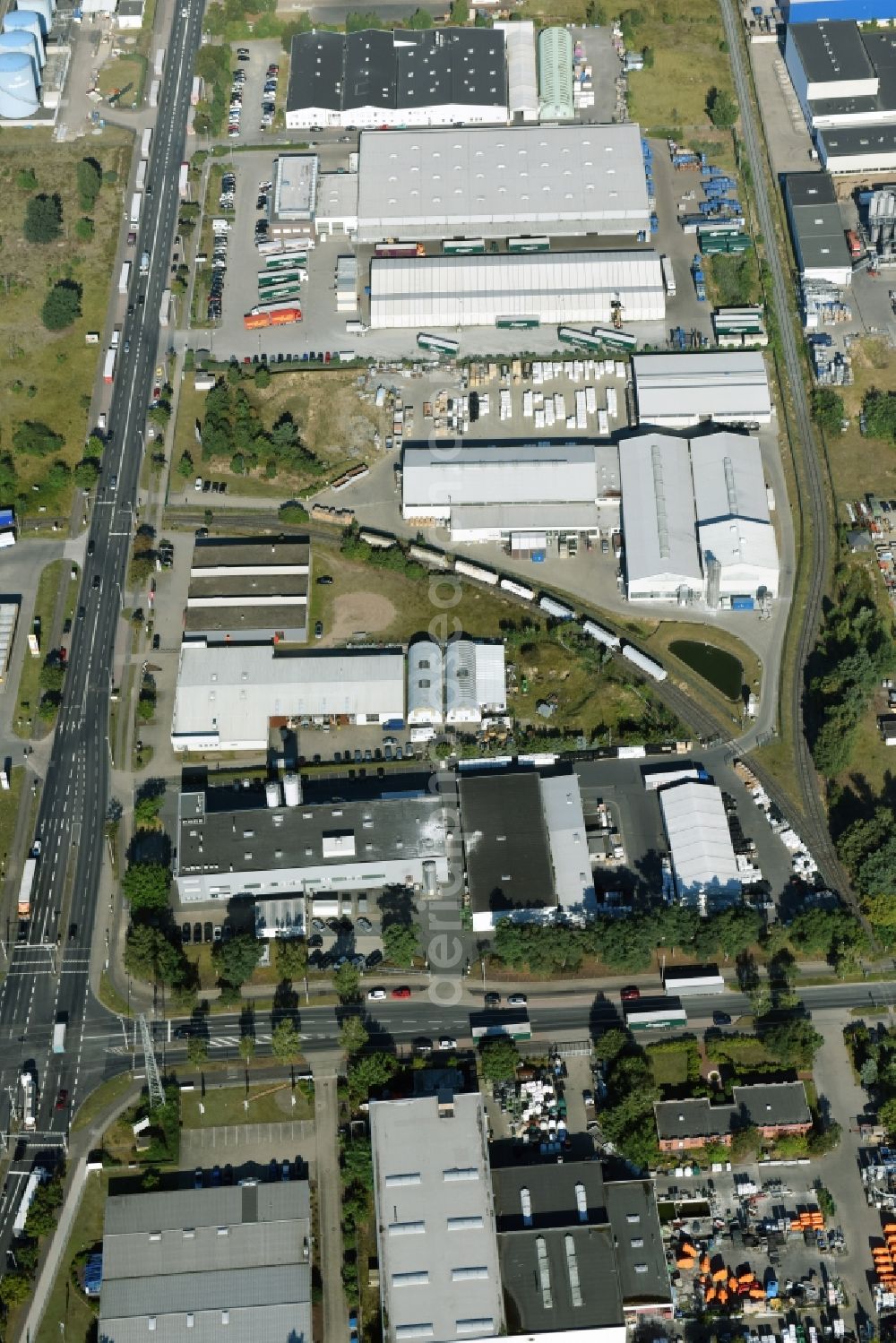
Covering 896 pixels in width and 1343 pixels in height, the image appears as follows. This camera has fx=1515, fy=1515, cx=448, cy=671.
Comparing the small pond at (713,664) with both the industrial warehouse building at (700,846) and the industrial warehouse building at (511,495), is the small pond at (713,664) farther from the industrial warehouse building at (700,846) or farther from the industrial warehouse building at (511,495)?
the industrial warehouse building at (511,495)

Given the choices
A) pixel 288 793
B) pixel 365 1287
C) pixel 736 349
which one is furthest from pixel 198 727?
pixel 736 349

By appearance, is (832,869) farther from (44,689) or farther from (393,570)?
(44,689)

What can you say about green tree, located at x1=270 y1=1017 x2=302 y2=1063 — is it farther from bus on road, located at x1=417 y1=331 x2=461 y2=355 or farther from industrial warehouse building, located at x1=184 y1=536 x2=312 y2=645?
bus on road, located at x1=417 y1=331 x2=461 y2=355

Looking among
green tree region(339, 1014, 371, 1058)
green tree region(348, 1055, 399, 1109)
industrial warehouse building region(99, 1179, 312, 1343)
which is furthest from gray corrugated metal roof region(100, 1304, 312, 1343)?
green tree region(339, 1014, 371, 1058)

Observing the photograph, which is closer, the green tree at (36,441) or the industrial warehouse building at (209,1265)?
the industrial warehouse building at (209,1265)

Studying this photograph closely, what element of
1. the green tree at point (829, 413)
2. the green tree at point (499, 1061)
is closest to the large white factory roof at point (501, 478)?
the green tree at point (829, 413)
